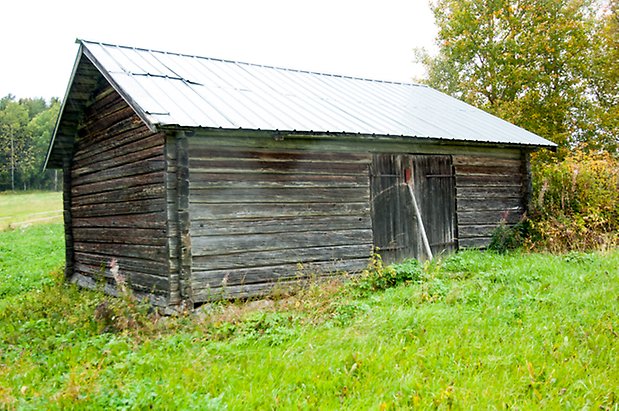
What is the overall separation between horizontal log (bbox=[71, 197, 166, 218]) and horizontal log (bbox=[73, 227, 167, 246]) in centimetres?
31

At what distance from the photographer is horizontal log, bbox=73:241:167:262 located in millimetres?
7863

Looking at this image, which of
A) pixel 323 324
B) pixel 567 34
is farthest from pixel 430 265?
pixel 567 34

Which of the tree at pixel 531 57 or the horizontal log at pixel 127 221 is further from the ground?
the tree at pixel 531 57

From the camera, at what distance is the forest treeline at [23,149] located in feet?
178

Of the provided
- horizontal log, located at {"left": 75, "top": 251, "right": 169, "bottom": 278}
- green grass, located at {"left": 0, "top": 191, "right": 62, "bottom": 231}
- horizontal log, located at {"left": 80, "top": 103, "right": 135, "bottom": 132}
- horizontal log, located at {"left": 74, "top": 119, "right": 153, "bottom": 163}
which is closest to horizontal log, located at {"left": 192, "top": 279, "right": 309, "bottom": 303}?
horizontal log, located at {"left": 75, "top": 251, "right": 169, "bottom": 278}

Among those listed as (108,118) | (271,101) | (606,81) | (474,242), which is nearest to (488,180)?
(474,242)

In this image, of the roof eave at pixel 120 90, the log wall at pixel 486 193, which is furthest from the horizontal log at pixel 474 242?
the roof eave at pixel 120 90

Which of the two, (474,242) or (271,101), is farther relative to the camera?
(474,242)

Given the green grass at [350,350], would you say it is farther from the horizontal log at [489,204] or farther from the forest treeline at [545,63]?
the forest treeline at [545,63]

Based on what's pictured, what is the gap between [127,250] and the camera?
29.2 ft

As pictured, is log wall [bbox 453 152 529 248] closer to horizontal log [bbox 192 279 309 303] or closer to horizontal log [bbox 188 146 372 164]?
horizontal log [bbox 188 146 372 164]

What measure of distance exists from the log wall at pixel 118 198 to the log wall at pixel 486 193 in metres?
6.62

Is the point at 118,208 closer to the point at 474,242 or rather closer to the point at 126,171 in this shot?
the point at 126,171

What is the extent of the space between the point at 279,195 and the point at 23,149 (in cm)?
5803
